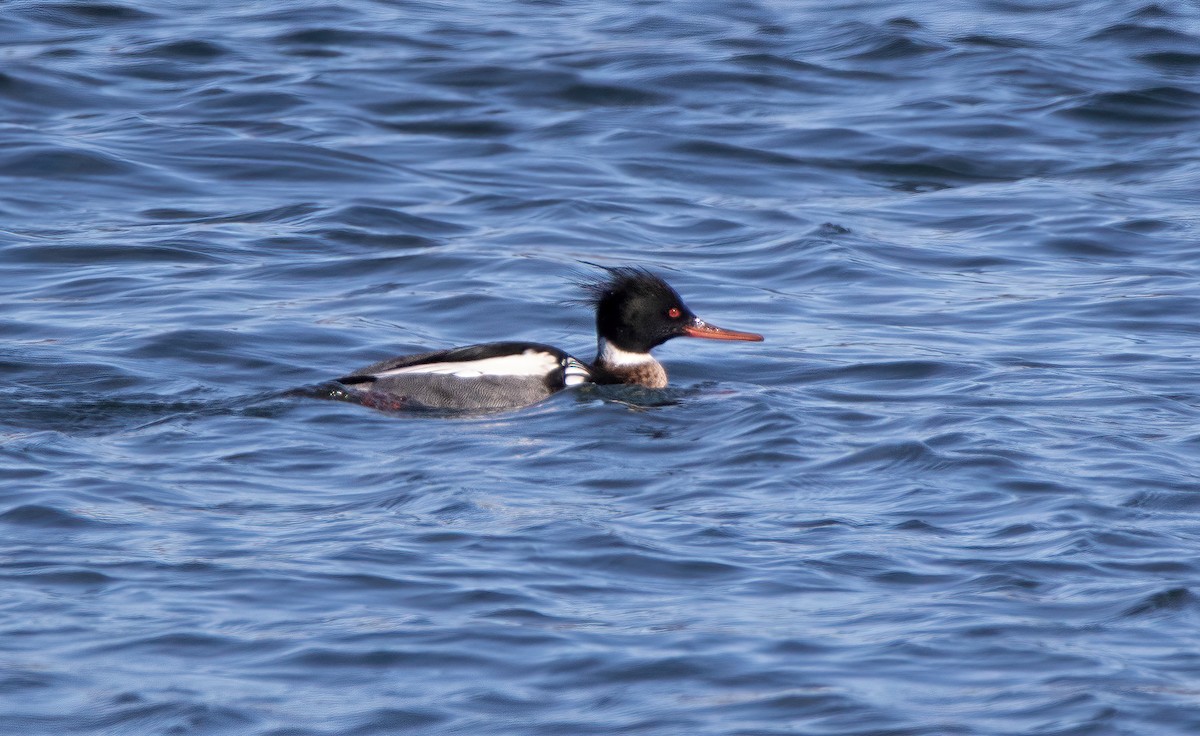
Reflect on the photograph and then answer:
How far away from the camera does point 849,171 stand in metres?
15.3

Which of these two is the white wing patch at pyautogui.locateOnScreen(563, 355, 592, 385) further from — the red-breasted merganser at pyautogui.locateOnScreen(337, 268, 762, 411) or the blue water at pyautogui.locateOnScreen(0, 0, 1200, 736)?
the blue water at pyautogui.locateOnScreen(0, 0, 1200, 736)

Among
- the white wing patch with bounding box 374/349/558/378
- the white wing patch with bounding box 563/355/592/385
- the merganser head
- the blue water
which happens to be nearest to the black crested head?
the merganser head

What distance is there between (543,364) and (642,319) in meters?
0.84

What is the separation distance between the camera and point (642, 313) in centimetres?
1091

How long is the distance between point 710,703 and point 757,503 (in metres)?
2.20

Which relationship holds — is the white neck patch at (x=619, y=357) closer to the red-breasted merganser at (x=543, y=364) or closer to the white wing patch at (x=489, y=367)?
the red-breasted merganser at (x=543, y=364)

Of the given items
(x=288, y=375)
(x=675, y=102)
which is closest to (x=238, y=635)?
(x=288, y=375)

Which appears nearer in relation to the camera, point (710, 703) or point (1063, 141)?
point (710, 703)

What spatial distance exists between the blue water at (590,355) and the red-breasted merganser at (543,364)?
0.68 ft

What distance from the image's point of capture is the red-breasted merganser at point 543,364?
9906mm

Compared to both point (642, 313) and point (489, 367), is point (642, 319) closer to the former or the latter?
point (642, 313)

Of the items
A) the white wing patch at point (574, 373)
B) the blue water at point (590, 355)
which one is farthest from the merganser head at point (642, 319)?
the blue water at point (590, 355)

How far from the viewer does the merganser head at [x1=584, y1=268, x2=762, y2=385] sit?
35.8 feet

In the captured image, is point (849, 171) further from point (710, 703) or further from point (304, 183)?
point (710, 703)
